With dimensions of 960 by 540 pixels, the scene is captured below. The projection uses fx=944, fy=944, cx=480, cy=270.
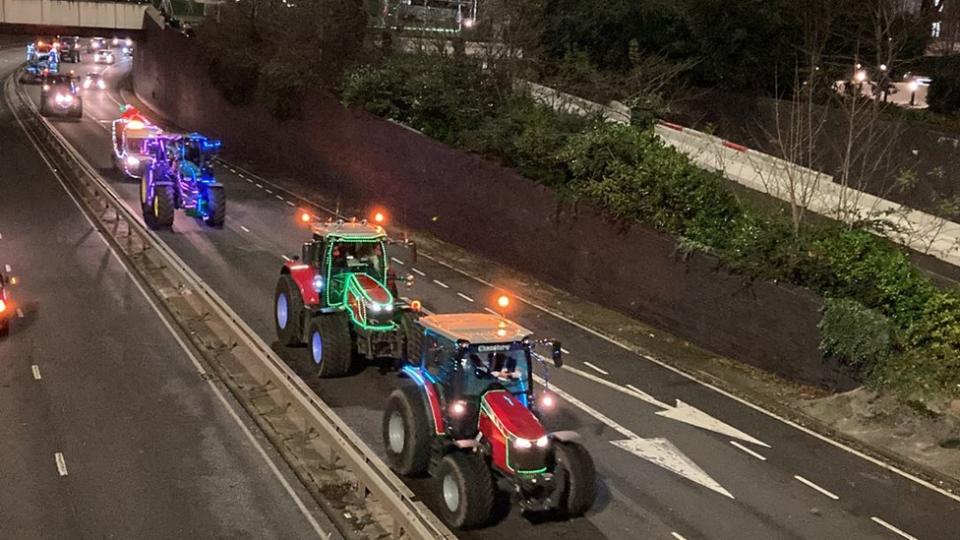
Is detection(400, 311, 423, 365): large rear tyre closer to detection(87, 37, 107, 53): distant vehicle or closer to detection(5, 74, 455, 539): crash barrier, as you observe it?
detection(5, 74, 455, 539): crash barrier

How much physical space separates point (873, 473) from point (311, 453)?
865cm

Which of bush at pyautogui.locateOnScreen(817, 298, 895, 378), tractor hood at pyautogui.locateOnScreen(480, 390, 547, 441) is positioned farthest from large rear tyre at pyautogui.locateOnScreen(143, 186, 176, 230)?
bush at pyautogui.locateOnScreen(817, 298, 895, 378)

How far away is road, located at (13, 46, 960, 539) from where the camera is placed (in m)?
12.6

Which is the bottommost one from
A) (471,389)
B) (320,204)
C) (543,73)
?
(320,204)

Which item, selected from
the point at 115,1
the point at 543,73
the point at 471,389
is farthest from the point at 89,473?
the point at 115,1

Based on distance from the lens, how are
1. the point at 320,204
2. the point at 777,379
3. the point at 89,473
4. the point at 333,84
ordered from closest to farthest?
the point at 89,473
the point at 777,379
the point at 320,204
the point at 333,84

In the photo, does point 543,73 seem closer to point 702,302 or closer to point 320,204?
point 320,204

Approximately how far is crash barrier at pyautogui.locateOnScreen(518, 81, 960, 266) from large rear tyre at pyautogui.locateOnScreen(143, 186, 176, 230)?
11976mm

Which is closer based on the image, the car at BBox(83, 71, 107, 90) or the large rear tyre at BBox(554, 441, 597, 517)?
the large rear tyre at BBox(554, 441, 597, 517)

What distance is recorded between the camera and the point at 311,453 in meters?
13.8

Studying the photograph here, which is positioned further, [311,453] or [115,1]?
[115,1]

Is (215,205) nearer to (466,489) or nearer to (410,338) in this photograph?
(410,338)

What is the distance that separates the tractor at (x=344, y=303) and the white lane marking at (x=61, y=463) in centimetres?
459

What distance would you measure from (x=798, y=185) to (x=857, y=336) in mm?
9826
